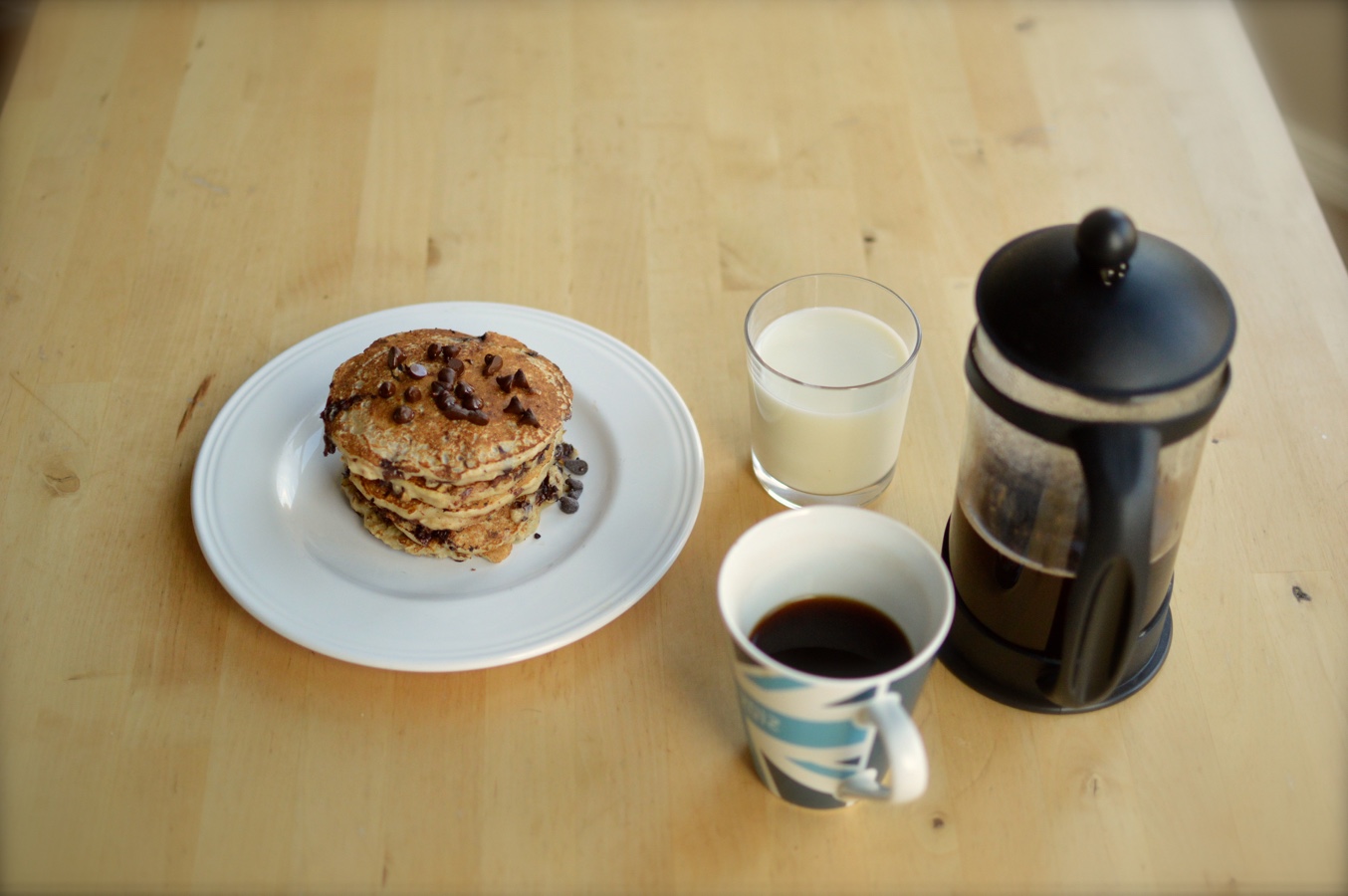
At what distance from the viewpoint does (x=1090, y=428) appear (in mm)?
787

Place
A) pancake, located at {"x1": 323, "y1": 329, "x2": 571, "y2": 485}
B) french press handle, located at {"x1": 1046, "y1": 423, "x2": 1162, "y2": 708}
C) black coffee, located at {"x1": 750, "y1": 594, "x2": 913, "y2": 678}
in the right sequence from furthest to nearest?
pancake, located at {"x1": 323, "y1": 329, "x2": 571, "y2": 485}
black coffee, located at {"x1": 750, "y1": 594, "x2": 913, "y2": 678}
french press handle, located at {"x1": 1046, "y1": 423, "x2": 1162, "y2": 708}

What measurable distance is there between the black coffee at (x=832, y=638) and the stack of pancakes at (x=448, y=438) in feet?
1.00

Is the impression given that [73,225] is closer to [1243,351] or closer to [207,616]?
[207,616]

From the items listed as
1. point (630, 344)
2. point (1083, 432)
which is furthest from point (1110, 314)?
point (630, 344)

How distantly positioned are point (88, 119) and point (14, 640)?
99 cm

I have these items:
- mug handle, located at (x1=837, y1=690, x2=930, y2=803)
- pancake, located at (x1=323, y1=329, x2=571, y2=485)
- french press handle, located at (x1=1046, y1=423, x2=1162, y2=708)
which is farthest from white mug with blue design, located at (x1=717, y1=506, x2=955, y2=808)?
pancake, located at (x1=323, y1=329, x2=571, y2=485)

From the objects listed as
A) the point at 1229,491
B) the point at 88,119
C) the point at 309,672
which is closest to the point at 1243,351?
the point at 1229,491

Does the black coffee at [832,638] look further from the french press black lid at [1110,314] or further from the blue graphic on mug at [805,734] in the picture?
the french press black lid at [1110,314]

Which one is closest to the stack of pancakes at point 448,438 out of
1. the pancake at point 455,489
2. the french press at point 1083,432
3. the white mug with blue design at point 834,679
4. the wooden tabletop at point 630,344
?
the pancake at point 455,489

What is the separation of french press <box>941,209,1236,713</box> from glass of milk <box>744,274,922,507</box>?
0.15m

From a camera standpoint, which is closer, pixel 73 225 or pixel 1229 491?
pixel 1229 491

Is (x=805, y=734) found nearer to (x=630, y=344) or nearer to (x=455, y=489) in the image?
(x=455, y=489)

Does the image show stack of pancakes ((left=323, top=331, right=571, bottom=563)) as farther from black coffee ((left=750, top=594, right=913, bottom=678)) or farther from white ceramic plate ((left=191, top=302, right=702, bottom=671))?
black coffee ((left=750, top=594, right=913, bottom=678))

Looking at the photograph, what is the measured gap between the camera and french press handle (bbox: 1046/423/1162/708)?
0.76m
